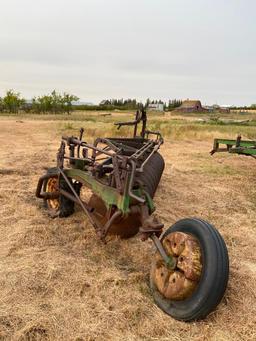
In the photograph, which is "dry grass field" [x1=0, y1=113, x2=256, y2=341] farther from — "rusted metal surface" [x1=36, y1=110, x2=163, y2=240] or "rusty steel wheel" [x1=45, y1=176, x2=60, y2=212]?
"rusted metal surface" [x1=36, y1=110, x2=163, y2=240]

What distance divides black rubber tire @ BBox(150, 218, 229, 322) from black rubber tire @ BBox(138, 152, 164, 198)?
1.83m

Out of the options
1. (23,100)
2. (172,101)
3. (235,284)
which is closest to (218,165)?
(235,284)

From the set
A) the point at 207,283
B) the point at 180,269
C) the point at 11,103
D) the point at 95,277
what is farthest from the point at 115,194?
the point at 11,103

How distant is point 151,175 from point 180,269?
2.86m

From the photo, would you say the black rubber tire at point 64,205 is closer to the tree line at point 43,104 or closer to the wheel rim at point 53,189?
the wheel rim at point 53,189

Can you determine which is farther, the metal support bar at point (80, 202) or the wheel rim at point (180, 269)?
the metal support bar at point (80, 202)

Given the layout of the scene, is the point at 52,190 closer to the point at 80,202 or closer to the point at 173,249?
the point at 80,202

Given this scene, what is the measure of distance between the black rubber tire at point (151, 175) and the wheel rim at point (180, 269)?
64.1 inches

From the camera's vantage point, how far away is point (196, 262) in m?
2.68

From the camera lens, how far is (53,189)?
527cm

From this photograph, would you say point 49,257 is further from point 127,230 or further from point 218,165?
point 218,165

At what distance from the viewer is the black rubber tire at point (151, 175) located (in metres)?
4.95

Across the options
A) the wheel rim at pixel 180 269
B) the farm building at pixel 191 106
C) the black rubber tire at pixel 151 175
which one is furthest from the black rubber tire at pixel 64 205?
the farm building at pixel 191 106

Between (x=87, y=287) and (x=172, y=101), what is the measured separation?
310 feet
